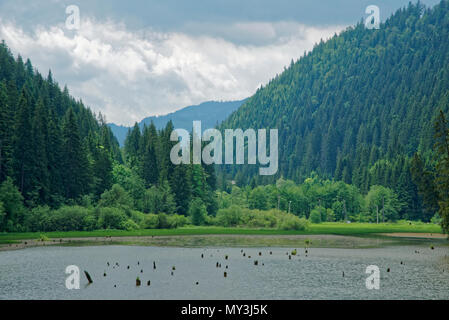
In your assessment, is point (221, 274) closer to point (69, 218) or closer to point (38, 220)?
point (38, 220)

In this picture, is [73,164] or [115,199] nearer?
[73,164]

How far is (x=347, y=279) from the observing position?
5469cm

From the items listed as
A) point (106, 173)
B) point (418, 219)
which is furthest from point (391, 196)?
point (106, 173)

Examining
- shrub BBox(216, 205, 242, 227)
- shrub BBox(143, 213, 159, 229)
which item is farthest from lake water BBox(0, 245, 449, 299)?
shrub BBox(216, 205, 242, 227)

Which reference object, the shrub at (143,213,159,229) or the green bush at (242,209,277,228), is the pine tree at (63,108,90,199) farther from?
the green bush at (242,209,277,228)

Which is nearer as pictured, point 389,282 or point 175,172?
point 389,282

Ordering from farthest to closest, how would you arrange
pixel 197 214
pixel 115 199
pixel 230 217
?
pixel 197 214
pixel 230 217
pixel 115 199

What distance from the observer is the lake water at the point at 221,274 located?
152 ft

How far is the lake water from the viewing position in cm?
4622

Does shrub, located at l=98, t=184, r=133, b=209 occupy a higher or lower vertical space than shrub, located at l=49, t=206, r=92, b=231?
higher

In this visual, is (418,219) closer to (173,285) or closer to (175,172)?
(175,172)

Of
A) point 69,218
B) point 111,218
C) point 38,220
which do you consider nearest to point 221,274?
point 38,220

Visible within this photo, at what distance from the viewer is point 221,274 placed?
57.9 meters
